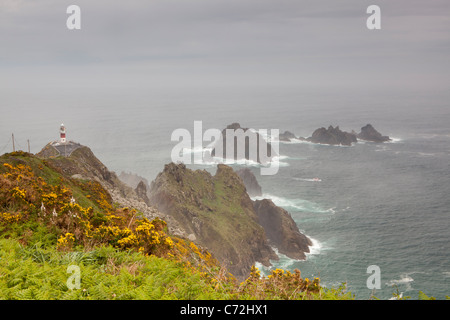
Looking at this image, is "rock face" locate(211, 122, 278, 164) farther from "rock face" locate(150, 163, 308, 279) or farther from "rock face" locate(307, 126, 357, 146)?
"rock face" locate(150, 163, 308, 279)

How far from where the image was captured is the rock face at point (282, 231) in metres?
68.8

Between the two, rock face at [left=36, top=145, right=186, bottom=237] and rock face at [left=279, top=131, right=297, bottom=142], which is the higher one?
rock face at [left=36, top=145, right=186, bottom=237]

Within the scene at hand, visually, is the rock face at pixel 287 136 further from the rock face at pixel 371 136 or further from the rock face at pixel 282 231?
the rock face at pixel 282 231

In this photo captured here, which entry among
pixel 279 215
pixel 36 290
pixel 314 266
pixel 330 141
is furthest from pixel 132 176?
pixel 36 290

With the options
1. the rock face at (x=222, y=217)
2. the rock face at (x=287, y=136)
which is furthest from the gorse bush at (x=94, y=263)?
the rock face at (x=287, y=136)

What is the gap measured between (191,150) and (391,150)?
90221mm

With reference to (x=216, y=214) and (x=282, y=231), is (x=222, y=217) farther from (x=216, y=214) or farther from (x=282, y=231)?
(x=282, y=231)

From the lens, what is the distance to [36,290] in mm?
8453

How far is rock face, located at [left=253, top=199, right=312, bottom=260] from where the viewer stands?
68.8 metres

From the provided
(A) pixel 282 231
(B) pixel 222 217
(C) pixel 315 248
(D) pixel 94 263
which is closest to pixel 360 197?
(A) pixel 282 231

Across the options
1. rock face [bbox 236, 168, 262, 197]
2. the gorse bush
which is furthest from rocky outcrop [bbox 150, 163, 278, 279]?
the gorse bush

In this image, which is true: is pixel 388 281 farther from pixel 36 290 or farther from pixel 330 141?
pixel 330 141

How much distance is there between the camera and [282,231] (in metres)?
73.9
